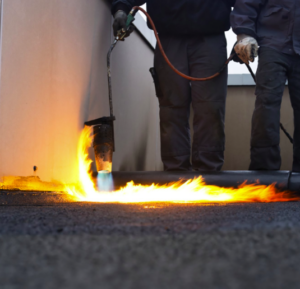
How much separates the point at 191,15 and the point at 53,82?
1.00 metres

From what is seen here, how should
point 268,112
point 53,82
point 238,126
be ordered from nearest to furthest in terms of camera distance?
1. point 53,82
2. point 268,112
3. point 238,126

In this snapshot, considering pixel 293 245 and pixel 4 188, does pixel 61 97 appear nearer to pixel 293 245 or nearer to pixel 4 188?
pixel 4 188

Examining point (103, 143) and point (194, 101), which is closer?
point (103, 143)

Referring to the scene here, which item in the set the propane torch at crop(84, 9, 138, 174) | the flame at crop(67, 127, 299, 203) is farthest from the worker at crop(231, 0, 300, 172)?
the propane torch at crop(84, 9, 138, 174)

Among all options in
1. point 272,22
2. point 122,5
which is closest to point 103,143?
point 122,5

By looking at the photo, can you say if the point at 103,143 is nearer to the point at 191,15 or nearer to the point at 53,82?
the point at 53,82

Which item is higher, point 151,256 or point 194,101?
point 194,101

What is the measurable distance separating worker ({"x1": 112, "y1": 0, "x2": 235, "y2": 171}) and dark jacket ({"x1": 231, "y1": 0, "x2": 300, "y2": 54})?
0.15m

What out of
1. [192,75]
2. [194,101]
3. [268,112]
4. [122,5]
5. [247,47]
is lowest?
[268,112]

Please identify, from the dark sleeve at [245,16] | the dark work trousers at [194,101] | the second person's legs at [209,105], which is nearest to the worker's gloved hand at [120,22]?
the dark work trousers at [194,101]

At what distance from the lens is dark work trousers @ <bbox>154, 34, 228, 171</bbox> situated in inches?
85.3

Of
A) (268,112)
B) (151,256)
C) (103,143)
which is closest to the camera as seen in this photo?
(151,256)

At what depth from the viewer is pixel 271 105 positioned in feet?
6.67

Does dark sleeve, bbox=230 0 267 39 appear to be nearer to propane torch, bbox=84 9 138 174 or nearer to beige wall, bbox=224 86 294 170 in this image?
propane torch, bbox=84 9 138 174
